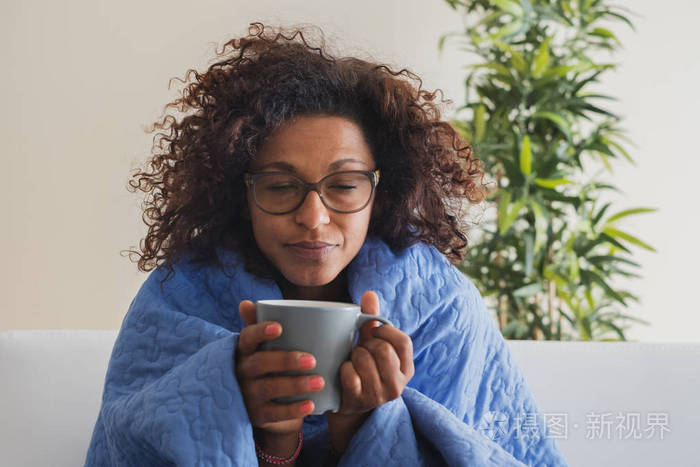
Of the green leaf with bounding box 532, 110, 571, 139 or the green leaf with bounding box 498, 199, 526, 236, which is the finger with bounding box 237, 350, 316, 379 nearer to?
the green leaf with bounding box 498, 199, 526, 236

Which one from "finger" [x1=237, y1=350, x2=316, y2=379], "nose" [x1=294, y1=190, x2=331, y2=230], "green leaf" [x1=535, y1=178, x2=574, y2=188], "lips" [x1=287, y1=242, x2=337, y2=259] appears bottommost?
"finger" [x1=237, y1=350, x2=316, y2=379]

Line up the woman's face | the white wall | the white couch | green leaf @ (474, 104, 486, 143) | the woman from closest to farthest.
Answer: the woman
the woman's face
the white couch
green leaf @ (474, 104, 486, 143)
the white wall

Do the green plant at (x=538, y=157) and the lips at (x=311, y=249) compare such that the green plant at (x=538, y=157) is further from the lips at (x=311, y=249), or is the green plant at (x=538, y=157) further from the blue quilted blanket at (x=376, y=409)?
the lips at (x=311, y=249)

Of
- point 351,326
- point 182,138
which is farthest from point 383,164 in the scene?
point 351,326

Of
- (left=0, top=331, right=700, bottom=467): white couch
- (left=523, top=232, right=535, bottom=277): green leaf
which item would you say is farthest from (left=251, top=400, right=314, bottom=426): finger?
(left=523, top=232, right=535, bottom=277): green leaf

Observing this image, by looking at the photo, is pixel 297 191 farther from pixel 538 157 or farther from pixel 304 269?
pixel 538 157

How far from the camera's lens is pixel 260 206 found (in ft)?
2.85

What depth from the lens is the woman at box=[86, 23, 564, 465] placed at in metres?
0.76

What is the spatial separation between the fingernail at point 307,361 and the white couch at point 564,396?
61 centimetres

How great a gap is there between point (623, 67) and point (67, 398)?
2431 mm

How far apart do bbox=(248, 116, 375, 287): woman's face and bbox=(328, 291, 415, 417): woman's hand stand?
198 millimetres

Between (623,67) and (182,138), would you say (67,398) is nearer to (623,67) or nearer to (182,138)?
(182,138)

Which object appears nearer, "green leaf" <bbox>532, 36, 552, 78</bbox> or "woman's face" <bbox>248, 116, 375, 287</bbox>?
"woman's face" <bbox>248, 116, 375, 287</bbox>

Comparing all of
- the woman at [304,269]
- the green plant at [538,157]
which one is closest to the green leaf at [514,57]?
the green plant at [538,157]
